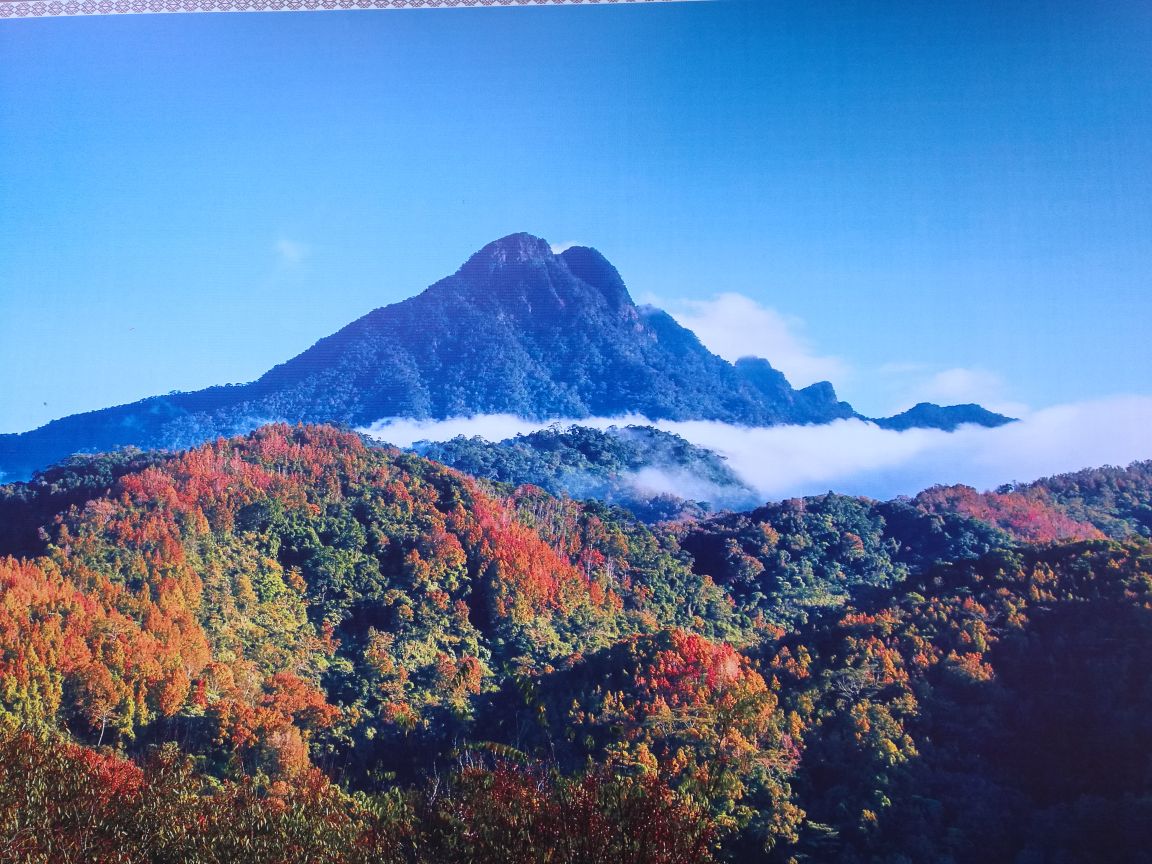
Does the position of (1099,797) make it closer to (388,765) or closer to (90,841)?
(388,765)

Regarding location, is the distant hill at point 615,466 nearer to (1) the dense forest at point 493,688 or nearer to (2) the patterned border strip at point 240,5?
(1) the dense forest at point 493,688

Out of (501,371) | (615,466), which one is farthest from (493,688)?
(501,371)

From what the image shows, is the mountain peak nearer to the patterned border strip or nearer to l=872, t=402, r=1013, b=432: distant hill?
l=872, t=402, r=1013, b=432: distant hill

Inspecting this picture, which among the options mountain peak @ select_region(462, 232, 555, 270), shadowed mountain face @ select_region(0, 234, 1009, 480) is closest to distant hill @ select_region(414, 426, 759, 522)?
shadowed mountain face @ select_region(0, 234, 1009, 480)

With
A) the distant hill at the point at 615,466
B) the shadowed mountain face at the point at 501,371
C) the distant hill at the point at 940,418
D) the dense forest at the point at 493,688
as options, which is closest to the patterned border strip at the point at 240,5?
the dense forest at the point at 493,688

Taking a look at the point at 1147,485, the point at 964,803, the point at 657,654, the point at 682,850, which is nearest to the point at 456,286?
the point at 1147,485
